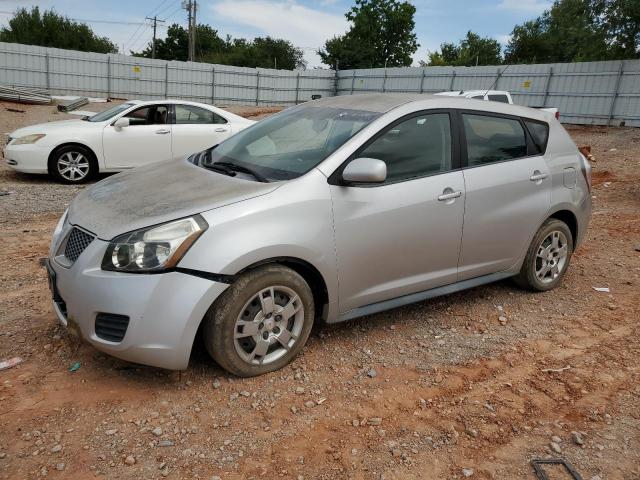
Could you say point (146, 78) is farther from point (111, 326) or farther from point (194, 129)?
point (111, 326)

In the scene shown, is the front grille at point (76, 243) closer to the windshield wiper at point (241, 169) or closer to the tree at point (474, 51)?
the windshield wiper at point (241, 169)

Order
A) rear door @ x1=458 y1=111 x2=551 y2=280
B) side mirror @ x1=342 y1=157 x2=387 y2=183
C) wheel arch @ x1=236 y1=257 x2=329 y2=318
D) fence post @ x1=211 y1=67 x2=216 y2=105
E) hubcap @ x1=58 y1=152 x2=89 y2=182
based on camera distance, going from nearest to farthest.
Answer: wheel arch @ x1=236 y1=257 x2=329 y2=318 < side mirror @ x1=342 y1=157 x2=387 y2=183 < rear door @ x1=458 y1=111 x2=551 y2=280 < hubcap @ x1=58 y1=152 x2=89 y2=182 < fence post @ x1=211 y1=67 x2=216 y2=105

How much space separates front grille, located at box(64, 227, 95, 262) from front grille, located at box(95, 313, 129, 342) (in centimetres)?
40

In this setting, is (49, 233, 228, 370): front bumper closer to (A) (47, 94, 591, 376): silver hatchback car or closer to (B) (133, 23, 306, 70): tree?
(A) (47, 94, 591, 376): silver hatchback car

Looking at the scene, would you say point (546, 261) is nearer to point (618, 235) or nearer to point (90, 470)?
point (618, 235)

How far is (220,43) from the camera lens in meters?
77.3

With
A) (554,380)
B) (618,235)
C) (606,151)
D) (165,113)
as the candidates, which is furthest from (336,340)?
(606,151)

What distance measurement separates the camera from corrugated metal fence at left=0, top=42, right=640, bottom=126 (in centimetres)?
2034

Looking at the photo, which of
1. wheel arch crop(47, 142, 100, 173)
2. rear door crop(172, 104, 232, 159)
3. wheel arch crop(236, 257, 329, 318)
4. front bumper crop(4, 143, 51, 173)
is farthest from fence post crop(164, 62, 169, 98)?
wheel arch crop(236, 257, 329, 318)

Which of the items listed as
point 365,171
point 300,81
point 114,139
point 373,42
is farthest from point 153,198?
point 373,42

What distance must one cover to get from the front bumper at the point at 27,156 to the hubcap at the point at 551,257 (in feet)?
24.3

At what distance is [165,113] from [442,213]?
684 centimetres

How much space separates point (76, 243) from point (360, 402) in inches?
73.3

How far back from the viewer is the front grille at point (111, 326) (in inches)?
111
